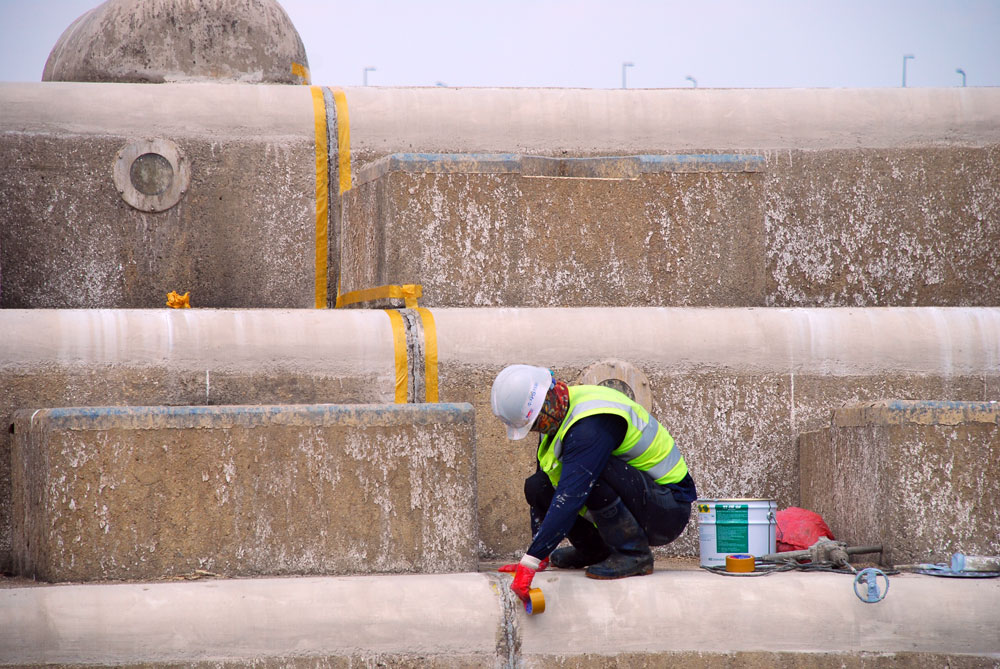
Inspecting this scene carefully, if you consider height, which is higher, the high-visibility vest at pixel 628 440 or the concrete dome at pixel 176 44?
the concrete dome at pixel 176 44

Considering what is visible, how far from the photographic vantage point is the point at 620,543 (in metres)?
4.25

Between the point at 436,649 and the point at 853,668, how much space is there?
4.85 feet

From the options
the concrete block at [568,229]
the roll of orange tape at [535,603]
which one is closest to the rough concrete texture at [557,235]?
the concrete block at [568,229]

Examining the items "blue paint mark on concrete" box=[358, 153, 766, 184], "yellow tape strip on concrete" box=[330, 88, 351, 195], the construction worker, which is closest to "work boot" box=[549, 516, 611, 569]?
the construction worker

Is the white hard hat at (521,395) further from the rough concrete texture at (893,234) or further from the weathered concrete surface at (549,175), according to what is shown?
the rough concrete texture at (893,234)

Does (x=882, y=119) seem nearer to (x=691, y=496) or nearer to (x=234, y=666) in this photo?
(x=691, y=496)

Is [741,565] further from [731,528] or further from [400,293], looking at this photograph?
[400,293]

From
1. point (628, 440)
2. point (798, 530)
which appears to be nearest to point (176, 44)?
point (628, 440)

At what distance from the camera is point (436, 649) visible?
13.1 ft

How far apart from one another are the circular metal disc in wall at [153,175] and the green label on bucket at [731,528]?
3171mm

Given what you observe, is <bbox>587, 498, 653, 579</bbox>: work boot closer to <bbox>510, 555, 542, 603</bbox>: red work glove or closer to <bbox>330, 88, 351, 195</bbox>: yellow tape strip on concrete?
<bbox>510, 555, 542, 603</bbox>: red work glove

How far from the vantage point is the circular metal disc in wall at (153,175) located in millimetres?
5871

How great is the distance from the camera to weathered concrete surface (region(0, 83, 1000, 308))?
225 inches

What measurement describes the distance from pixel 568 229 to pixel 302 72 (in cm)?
238
